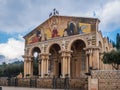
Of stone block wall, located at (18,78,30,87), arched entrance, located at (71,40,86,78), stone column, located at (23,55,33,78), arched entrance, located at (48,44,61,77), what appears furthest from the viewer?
arched entrance, located at (48,44,61,77)

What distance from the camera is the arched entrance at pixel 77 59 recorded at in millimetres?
38000

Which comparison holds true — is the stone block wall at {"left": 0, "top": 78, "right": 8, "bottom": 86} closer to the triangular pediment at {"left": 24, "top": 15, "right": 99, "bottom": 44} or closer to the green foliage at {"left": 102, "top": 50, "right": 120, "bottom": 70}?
the triangular pediment at {"left": 24, "top": 15, "right": 99, "bottom": 44}

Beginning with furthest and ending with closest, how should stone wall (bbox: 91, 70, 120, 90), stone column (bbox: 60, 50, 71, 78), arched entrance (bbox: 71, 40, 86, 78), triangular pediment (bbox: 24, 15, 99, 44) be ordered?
arched entrance (bbox: 71, 40, 86, 78) < stone column (bbox: 60, 50, 71, 78) < triangular pediment (bbox: 24, 15, 99, 44) < stone wall (bbox: 91, 70, 120, 90)

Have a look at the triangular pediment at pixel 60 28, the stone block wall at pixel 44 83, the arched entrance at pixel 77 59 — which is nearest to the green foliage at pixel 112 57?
the triangular pediment at pixel 60 28

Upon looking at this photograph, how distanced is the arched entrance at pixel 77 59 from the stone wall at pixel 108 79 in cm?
1319

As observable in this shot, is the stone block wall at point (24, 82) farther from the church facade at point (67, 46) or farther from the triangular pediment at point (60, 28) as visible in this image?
the triangular pediment at point (60, 28)

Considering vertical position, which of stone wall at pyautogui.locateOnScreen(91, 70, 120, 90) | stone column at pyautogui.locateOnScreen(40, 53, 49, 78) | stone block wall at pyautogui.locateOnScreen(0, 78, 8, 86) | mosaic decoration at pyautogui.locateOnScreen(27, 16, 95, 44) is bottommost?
stone block wall at pyautogui.locateOnScreen(0, 78, 8, 86)

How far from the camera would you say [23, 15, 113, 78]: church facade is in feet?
110

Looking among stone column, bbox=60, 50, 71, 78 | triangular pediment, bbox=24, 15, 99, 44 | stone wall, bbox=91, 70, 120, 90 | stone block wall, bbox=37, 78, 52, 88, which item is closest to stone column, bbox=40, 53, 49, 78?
triangular pediment, bbox=24, 15, 99, 44

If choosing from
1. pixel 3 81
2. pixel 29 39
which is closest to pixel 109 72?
pixel 3 81

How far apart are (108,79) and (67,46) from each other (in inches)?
498

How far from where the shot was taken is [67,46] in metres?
35.6

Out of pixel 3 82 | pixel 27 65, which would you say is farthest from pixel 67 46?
pixel 3 82

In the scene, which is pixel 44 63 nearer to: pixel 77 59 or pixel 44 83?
pixel 77 59
